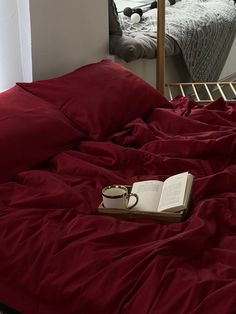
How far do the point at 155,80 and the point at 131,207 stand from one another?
1.86m

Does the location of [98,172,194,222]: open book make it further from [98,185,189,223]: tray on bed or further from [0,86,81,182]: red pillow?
[0,86,81,182]: red pillow

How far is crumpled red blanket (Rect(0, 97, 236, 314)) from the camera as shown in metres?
1.13

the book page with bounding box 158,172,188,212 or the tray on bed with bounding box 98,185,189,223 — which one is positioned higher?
the book page with bounding box 158,172,188,212

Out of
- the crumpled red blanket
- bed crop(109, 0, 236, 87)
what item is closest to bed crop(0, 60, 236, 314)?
the crumpled red blanket

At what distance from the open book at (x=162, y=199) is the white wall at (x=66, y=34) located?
1016mm

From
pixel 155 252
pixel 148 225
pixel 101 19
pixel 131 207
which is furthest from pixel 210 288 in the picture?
pixel 101 19

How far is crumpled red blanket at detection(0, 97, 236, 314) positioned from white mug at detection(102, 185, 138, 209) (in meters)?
0.05

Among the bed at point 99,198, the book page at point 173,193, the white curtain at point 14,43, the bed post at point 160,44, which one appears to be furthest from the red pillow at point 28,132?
the bed post at point 160,44

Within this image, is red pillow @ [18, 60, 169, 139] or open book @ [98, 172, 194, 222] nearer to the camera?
open book @ [98, 172, 194, 222]

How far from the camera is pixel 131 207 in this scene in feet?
4.82

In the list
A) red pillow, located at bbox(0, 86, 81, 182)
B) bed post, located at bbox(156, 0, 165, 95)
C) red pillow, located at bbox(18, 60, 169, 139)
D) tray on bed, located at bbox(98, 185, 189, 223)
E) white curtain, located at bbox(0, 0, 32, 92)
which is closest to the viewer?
tray on bed, located at bbox(98, 185, 189, 223)

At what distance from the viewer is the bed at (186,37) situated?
2799 millimetres

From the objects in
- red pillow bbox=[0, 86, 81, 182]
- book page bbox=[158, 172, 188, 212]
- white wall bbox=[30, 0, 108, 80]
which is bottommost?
book page bbox=[158, 172, 188, 212]

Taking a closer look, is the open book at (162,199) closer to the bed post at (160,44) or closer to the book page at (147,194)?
the book page at (147,194)
